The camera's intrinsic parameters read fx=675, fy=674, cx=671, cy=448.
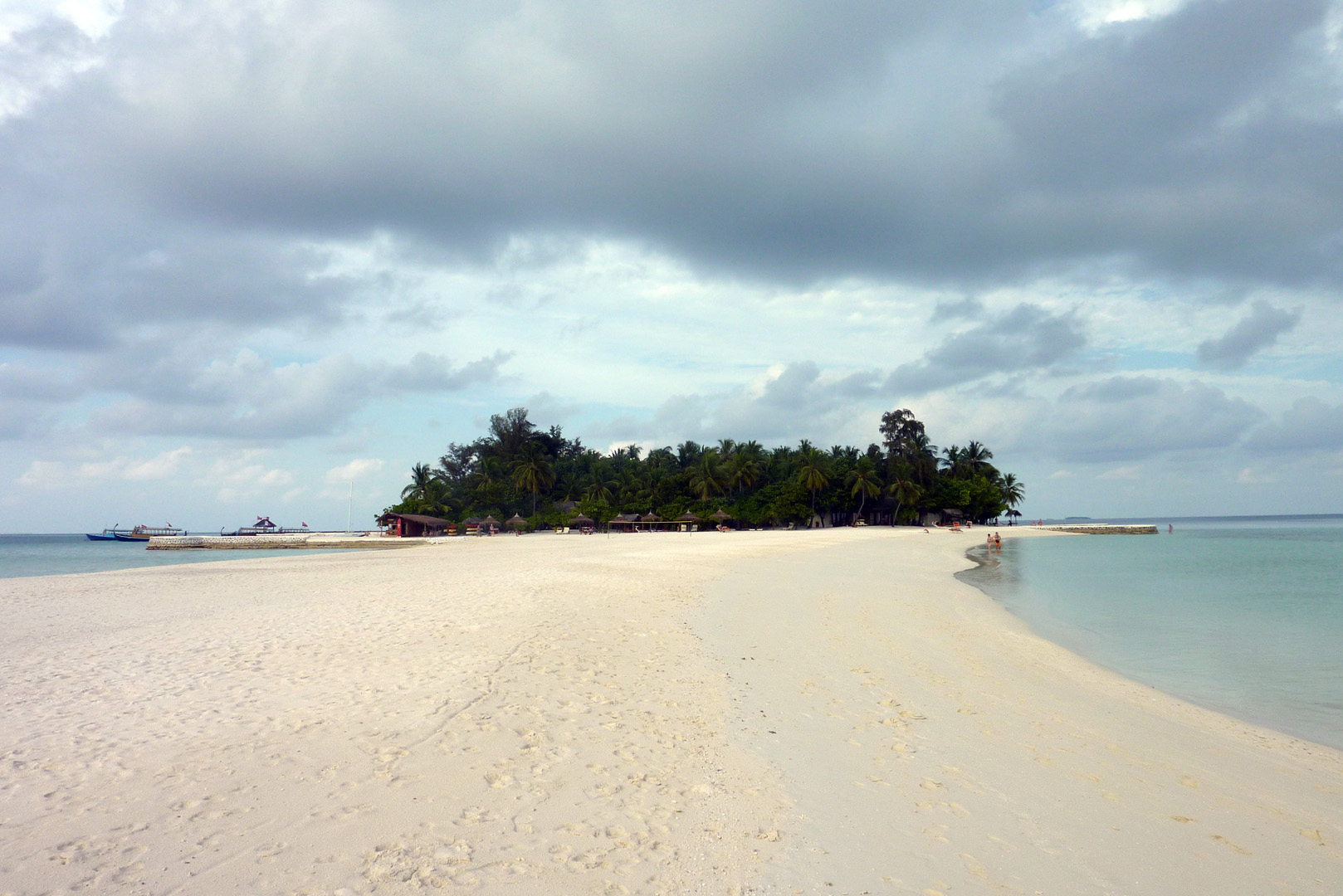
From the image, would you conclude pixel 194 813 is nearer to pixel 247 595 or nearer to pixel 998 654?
pixel 998 654

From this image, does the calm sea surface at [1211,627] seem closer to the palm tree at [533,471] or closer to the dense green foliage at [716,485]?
the dense green foliage at [716,485]

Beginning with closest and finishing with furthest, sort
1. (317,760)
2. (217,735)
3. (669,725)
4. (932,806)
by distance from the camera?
(932,806) < (317,760) < (217,735) < (669,725)

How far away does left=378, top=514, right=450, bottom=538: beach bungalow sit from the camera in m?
76.4

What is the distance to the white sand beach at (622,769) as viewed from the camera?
4.07 metres

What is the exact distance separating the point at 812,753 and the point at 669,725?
4.52 feet

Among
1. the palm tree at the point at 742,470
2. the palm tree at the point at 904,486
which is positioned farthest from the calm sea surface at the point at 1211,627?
the palm tree at the point at 742,470

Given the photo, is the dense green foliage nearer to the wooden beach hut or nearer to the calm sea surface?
the wooden beach hut

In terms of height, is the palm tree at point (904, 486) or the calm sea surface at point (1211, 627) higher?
the palm tree at point (904, 486)

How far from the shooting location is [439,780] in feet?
16.7

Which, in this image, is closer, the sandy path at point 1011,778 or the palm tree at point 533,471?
the sandy path at point 1011,778

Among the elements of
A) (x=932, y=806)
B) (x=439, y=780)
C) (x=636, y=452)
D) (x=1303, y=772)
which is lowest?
(x=1303, y=772)

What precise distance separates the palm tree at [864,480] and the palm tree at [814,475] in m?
3.36

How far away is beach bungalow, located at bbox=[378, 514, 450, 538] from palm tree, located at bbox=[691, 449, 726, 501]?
1158 inches

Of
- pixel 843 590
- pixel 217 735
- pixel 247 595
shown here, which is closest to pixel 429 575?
pixel 247 595
